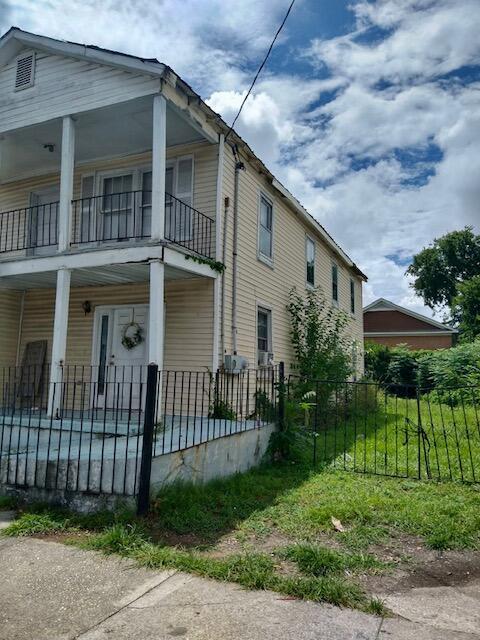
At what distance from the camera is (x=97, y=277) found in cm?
1003

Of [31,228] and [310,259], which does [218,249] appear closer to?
[31,228]

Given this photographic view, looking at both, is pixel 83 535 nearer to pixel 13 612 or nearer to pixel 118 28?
pixel 13 612

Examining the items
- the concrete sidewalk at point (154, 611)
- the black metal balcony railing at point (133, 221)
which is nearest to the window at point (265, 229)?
the black metal balcony railing at point (133, 221)

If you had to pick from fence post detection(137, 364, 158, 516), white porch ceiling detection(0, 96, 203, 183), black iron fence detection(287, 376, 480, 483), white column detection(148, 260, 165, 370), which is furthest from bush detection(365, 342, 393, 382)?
fence post detection(137, 364, 158, 516)

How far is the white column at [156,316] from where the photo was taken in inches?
314

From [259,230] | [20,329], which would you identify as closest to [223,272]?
[259,230]

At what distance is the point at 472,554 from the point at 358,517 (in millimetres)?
1120

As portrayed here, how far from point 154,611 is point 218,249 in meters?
7.55

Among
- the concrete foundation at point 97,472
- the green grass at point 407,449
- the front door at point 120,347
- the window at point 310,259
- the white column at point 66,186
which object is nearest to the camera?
the concrete foundation at point 97,472

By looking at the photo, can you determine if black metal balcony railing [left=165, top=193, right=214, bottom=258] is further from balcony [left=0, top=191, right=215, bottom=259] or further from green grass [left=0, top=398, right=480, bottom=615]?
green grass [left=0, top=398, right=480, bottom=615]

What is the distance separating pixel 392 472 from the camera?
22.8 ft

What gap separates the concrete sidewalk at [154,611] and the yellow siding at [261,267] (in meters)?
6.37

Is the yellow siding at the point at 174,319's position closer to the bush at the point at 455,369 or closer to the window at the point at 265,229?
the window at the point at 265,229

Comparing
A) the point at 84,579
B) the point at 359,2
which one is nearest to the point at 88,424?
the point at 84,579
